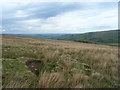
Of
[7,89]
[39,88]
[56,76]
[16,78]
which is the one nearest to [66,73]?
[56,76]

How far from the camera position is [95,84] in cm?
334

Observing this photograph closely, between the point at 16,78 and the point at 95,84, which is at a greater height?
the point at 16,78

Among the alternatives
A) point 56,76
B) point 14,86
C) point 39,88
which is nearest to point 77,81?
point 56,76

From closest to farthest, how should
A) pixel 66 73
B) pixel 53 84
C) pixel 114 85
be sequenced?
1. pixel 53 84
2. pixel 114 85
3. pixel 66 73

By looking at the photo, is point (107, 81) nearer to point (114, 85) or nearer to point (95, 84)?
point (114, 85)

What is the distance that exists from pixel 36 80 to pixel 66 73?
1543 mm

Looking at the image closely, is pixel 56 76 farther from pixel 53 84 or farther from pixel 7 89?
pixel 7 89

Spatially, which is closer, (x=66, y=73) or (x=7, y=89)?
(x=7, y=89)

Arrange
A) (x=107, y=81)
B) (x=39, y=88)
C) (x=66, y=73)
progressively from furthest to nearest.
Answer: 1. (x=66, y=73)
2. (x=107, y=81)
3. (x=39, y=88)

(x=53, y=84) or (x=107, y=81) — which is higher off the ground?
(x=53, y=84)

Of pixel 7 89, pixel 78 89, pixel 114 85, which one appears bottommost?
pixel 114 85

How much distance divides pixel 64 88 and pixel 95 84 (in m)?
1.46

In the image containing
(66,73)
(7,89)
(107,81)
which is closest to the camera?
(7,89)

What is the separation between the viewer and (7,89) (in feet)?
8.34
